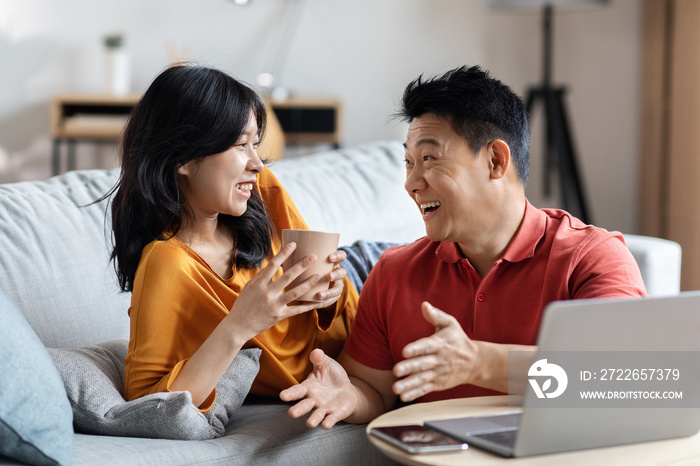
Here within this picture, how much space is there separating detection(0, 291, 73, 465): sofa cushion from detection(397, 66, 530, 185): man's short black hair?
2.42 feet

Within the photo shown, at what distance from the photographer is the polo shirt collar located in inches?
51.9

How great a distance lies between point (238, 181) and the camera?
136cm

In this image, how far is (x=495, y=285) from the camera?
1325mm

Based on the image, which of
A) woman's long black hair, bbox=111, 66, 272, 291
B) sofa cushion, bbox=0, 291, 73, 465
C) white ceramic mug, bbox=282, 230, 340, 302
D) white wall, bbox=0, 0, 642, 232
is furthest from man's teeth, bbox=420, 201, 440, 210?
white wall, bbox=0, 0, 642, 232

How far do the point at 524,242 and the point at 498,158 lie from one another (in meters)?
0.15

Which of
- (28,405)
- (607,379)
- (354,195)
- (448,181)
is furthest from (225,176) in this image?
(354,195)

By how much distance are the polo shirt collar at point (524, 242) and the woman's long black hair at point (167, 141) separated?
430 mm

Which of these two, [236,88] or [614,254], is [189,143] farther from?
[614,254]

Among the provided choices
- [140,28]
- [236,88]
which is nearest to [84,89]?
[140,28]

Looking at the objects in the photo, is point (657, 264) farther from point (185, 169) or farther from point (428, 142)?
point (185, 169)

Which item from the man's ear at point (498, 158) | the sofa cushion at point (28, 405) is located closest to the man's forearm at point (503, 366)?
the man's ear at point (498, 158)

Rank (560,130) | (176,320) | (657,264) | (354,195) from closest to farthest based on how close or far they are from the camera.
A: (176,320) < (657,264) < (354,195) < (560,130)

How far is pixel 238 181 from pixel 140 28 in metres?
3.27

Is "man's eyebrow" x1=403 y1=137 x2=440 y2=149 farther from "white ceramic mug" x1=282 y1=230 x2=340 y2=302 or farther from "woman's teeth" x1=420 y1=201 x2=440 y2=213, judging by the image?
"white ceramic mug" x1=282 y1=230 x2=340 y2=302
